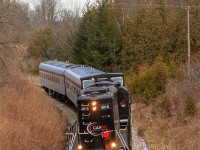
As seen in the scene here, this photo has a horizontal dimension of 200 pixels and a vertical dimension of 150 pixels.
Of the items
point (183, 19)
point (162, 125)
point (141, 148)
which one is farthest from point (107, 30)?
point (141, 148)

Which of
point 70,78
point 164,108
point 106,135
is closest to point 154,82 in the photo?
point 164,108

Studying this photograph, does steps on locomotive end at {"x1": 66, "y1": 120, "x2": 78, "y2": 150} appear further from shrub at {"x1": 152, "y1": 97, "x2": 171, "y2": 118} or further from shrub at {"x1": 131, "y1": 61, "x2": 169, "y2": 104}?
shrub at {"x1": 131, "y1": 61, "x2": 169, "y2": 104}

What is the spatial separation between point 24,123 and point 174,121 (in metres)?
8.46

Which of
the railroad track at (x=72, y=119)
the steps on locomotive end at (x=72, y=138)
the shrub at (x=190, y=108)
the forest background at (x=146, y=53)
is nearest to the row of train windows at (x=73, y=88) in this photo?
the railroad track at (x=72, y=119)

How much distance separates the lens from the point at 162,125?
21672mm

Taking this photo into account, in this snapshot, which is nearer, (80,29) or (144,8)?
(144,8)

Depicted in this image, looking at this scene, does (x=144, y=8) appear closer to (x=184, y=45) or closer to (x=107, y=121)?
(x=184, y=45)

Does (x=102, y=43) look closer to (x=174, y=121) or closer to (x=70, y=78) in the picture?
(x=70, y=78)

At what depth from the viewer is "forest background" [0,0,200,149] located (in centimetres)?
2114

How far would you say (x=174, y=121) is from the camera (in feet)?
70.9

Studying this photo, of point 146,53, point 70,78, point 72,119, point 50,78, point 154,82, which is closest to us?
point 72,119

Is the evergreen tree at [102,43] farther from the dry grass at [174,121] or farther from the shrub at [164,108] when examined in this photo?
the shrub at [164,108]

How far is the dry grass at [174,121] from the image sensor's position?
17.9 m

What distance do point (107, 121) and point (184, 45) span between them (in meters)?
22.0
